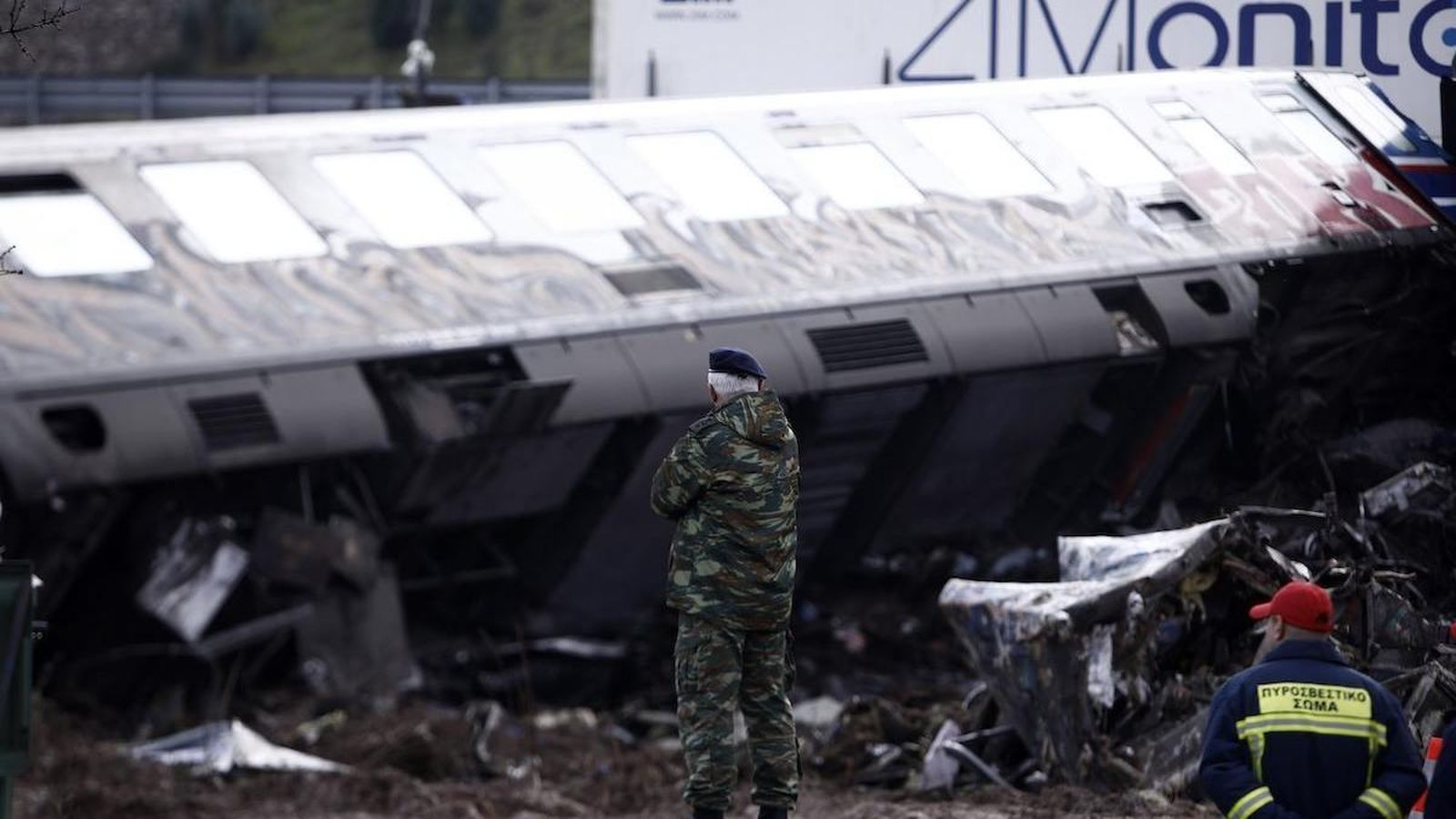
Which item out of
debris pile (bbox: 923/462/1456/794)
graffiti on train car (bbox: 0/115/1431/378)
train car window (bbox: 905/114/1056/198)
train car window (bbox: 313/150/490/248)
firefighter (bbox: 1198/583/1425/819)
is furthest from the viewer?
train car window (bbox: 905/114/1056/198)

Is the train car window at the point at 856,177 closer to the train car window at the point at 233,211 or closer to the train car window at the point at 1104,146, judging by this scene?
the train car window at the point at 1104,146

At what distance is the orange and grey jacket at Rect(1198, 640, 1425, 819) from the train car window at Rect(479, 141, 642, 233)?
23.6 feet

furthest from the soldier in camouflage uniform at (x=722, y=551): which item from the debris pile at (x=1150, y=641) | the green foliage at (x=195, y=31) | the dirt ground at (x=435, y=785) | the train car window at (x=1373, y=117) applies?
the green foliage at (x=195, y=31)

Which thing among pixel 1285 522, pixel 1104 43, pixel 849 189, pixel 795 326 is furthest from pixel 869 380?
pixel 1104 43

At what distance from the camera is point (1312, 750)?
5.55 metres

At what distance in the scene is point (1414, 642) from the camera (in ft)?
30.4

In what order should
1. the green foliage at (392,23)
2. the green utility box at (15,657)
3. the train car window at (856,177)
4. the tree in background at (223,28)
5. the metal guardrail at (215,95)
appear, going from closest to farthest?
the green utility box at (15,657), the train car window at (856,177), the metal guardrail at (215,95), the green foliage at (392,23), the tree in background at (223,28)

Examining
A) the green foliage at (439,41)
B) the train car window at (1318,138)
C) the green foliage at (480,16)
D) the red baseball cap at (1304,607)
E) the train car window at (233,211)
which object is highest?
the red baseball cap at (1304,607)

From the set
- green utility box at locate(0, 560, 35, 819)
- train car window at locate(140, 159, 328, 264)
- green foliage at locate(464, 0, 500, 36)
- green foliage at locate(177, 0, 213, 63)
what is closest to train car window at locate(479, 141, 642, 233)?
train car window at locate(140, 159, 328, 264)

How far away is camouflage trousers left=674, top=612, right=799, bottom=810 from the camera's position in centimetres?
761

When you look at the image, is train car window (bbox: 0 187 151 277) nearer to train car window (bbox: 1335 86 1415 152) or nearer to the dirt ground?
the dirt ground

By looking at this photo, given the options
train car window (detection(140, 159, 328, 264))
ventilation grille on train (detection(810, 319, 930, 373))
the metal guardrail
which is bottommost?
the metal guardrail

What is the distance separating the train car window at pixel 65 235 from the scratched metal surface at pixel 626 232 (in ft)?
0.29

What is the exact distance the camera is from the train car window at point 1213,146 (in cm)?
1466
